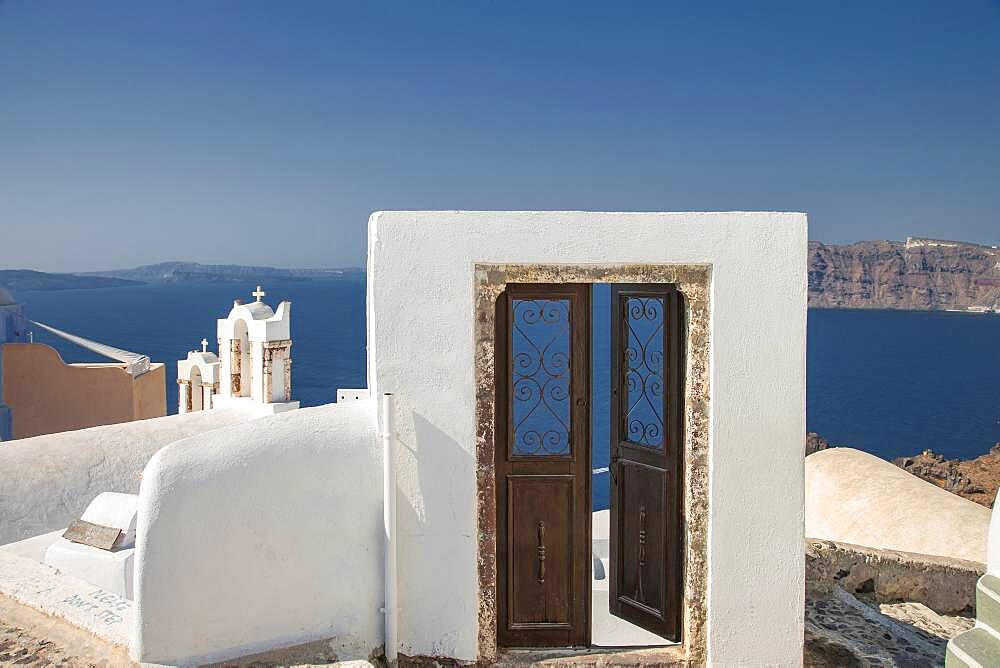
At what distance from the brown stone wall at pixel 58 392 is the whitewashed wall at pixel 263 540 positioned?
10.7 m

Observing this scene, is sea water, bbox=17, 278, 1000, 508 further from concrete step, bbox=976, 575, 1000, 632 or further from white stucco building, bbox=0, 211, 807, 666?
concrete step, bbox=976, 575, 1000, 632

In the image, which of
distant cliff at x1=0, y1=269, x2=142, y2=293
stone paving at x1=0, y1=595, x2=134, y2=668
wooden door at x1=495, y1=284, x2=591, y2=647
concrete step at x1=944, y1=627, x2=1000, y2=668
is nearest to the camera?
concrete step at x1=944, y1=627, x2=1000, y2=668

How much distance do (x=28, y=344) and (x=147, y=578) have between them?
11.8m

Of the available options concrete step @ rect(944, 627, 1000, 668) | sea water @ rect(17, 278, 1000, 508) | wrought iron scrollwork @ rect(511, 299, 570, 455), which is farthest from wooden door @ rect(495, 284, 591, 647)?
sea water @ rect(17, 278, 1000, 508)

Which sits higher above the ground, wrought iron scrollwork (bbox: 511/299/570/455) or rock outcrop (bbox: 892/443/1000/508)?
wrought iron scrollwork (bbox: 511/299/570/455)

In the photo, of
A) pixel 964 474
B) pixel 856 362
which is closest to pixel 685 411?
pixel 964 474

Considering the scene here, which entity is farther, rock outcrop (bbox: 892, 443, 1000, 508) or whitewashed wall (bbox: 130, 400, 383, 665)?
rock outcrop (bbox: 892, 443, 1000, 508)

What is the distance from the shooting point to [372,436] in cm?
424

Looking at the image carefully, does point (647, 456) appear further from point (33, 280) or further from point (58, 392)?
point (33, 280)

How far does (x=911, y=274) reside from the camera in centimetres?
9181

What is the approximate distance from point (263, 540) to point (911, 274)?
102 meters

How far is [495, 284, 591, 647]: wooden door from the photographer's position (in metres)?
4.44

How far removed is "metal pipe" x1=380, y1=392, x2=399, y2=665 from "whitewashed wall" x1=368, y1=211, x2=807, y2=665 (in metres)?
0.08

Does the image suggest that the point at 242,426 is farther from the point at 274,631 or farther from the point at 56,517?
the point at 56,517
